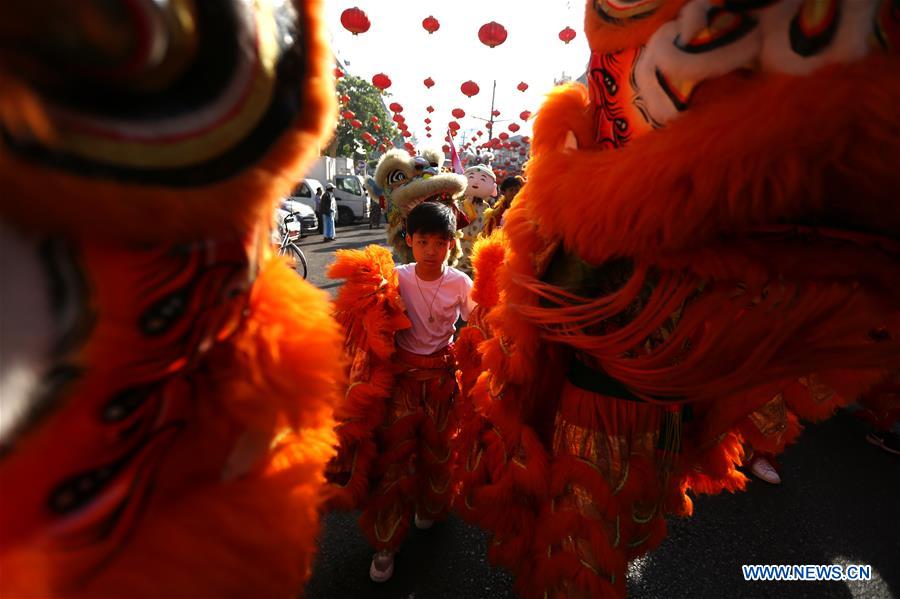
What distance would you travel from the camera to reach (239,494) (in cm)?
67

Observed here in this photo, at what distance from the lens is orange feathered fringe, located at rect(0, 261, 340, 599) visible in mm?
543

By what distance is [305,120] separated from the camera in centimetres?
55

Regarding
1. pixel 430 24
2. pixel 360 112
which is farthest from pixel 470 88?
pixel 360 112

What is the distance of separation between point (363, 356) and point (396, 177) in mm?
2223

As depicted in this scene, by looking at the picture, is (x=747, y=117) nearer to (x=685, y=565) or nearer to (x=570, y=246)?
(x=570, y=246)

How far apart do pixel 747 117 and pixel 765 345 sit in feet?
1.59

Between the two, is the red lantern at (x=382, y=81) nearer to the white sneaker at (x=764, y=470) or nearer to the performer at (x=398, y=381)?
the performer at (x=398, y=381)

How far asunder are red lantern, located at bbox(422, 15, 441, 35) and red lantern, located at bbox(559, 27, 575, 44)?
313 cm

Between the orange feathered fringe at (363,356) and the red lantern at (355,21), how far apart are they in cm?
986

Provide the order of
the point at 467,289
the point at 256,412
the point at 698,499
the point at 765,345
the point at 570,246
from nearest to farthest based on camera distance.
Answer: the point at 256,412, the point at 765,345, the point at 570,246, the point at 467,289, the point at 698,499

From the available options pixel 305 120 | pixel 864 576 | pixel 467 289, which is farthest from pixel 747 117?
pixel 864 576

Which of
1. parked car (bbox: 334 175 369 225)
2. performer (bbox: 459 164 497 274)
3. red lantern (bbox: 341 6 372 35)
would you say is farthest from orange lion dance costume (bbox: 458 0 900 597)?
parked car (bbox: 334 175 369 225)

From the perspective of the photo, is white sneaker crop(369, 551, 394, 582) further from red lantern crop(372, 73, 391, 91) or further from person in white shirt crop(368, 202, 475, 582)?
red lantern crop(372, 73, 391, 91)

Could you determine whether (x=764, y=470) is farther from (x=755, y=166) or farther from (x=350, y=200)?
(x=350, y=200)
